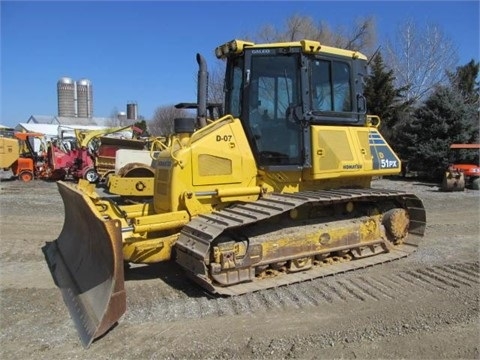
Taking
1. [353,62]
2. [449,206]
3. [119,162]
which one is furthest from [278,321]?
[119,162]

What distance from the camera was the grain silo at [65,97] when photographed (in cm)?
7880

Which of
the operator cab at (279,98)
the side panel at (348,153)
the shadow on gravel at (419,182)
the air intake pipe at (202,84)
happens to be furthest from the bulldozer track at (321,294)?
the shadow on gravel at (419,182)

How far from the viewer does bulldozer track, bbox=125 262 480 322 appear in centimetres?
468

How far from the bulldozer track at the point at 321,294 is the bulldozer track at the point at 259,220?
4.2 inches

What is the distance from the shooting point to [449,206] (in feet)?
37.7

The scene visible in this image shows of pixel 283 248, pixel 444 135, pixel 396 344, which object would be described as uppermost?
pixel 444 135

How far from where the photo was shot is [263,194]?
6.03m

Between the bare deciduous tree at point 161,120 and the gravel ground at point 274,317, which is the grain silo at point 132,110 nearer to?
the bare deciduous tree at point 161,120

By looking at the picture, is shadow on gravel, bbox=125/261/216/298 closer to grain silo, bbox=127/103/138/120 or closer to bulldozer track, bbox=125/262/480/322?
bulldozer track, bbox=125/262/480/322

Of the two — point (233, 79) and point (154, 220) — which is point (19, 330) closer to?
point (154, 220)

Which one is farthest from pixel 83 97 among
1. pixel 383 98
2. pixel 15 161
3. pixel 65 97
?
pixel 383 98

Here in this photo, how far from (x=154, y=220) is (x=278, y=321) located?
1867 mm

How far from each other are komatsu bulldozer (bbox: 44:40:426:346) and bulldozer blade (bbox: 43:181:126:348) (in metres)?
0.03

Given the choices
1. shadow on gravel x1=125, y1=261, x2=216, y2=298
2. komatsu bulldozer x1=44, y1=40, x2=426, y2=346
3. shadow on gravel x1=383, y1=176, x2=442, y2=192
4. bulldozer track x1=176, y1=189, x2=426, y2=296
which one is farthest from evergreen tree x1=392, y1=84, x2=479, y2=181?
shadow on gravel x1=125, y1=261, x2=216, y2=298
